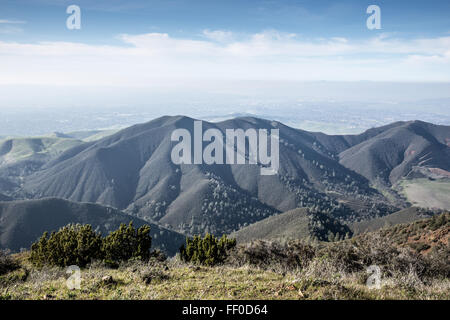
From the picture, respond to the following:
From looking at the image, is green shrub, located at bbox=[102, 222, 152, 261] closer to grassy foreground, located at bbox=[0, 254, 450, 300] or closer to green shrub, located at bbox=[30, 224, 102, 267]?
green shrub, located at bbox=[30, 224, 102, 267]

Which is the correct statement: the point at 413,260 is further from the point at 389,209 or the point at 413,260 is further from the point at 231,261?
the point at 389,209

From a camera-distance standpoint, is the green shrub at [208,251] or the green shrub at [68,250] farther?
the green shrub at [68,250]

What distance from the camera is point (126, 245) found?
25.9 metres

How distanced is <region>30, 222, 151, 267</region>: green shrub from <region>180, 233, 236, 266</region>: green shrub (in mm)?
4182

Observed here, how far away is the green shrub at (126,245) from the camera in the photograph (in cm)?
2480

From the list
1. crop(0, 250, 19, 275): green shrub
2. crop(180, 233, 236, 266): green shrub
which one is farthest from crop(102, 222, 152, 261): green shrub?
crop(0, 250, 19, 275): green shrub

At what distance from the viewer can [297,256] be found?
18312 millimetres

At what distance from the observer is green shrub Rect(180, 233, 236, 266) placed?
20.9 metres

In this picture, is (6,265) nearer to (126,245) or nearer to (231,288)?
(126,245)

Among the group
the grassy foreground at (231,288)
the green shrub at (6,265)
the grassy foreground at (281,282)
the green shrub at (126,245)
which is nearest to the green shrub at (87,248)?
the green shrub at (126,245)

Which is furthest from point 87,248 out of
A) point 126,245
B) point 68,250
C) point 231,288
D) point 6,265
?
point 231,288

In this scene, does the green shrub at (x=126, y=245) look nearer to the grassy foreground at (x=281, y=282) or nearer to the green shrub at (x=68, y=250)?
the green shrub at (x=68, y=250)

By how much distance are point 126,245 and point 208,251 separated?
30.7ft

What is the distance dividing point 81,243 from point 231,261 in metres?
14.6
